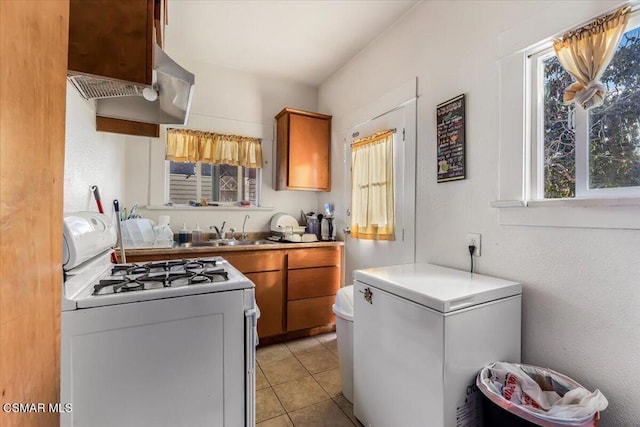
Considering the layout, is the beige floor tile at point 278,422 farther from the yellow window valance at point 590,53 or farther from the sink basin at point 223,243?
the yellow window valance at point 590,53

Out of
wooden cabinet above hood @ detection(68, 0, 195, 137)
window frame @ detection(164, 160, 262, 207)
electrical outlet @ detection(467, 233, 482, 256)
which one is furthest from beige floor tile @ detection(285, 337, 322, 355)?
wooden cabinet above hood @ detection(68, 0, 195, 137)

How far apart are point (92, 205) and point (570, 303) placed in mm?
2570

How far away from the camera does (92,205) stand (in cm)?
173

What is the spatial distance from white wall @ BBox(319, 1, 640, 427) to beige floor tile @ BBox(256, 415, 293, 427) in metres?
1.34

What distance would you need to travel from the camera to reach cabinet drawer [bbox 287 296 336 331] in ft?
8.97

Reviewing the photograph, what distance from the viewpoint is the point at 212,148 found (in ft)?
10.2

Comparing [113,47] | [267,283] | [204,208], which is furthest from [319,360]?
[113,47]

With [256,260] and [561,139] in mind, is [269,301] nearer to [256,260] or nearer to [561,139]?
[256,260]

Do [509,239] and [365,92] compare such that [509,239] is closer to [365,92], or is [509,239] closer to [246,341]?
[246,341]

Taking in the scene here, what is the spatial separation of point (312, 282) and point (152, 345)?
1.84m

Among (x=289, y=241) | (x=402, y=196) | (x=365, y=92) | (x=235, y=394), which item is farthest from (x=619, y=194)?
(x=289, y=241)

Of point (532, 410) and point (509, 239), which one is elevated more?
point (509, 239)

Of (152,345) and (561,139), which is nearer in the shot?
(152,345)

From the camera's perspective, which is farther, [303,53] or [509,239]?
[303,53]
